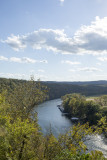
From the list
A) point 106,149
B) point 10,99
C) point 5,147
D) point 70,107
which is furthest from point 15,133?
point 70,107

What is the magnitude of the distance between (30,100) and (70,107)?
8536 centimetres

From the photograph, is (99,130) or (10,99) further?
(10,99)

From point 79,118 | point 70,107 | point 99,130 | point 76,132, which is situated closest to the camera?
point 99,130

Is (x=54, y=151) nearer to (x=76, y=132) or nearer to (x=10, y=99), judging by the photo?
(x=76, y=132)

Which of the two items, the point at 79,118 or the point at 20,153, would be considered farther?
the point at 79,118

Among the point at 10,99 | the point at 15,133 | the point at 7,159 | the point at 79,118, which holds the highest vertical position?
the point at 10,99

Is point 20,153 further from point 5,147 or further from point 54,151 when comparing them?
point 54,151

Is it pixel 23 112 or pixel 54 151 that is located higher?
pixel 23 112

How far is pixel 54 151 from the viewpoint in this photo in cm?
1170

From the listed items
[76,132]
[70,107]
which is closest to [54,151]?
[76,132]

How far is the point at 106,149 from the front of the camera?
4150 cm

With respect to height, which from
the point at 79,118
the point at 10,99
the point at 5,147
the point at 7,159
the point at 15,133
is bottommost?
the point at 79,118

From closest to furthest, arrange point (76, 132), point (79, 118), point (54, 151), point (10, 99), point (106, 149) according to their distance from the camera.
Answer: point (76, 132), point (54, 151), point (10, 99), point (106, 149), point (79, 118)

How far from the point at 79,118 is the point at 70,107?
1731 cm
